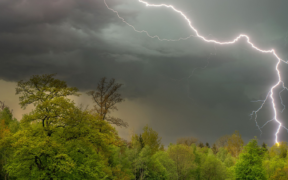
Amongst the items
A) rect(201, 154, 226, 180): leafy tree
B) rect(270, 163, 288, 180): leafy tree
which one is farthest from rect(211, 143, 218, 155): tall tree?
rect(270, 163, 288, 180): leafy tree

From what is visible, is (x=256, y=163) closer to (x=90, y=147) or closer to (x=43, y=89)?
(x=90, y=147)

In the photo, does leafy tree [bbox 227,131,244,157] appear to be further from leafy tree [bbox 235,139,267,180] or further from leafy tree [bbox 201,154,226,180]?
leafy tree [bbox 235,139,267,180]

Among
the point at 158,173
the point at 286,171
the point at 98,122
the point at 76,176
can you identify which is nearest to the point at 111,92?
the point at 98,122

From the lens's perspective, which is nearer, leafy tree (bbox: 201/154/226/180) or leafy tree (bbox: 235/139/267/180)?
leafy tree (bbox: 235/139/267/180)

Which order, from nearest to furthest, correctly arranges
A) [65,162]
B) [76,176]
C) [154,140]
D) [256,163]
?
[65,162], [76,176], [256,163], [154,140]

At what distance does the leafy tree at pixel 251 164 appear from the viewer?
129 feet

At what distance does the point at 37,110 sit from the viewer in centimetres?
2347

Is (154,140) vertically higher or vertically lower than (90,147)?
higher

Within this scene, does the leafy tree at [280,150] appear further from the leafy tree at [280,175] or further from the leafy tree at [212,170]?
the leafy tree at [280,175]

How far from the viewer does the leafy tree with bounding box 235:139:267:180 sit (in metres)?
39.4

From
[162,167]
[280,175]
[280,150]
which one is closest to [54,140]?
[162,167]

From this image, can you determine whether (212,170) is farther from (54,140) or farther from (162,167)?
(54,140)

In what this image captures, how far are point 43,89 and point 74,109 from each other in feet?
11.8

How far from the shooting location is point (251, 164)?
40.5m
